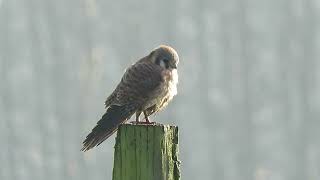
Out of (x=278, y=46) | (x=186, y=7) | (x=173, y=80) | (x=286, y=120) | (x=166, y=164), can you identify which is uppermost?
(x=186, y=7)

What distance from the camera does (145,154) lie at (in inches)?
127

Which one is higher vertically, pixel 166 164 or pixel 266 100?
pixel 266 100

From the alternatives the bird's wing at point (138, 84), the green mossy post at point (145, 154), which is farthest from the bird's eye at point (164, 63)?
the green mossy post at point (145, 154)

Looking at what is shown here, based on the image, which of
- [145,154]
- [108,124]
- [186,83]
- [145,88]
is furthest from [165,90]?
[186,83]

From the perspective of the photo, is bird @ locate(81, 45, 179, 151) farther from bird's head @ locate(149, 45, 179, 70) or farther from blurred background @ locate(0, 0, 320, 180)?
blurred background @ locate(0, 0, 320, 180)

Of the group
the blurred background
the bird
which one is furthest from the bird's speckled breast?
the blurred background

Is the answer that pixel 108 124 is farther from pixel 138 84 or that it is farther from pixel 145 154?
pixel 145 154

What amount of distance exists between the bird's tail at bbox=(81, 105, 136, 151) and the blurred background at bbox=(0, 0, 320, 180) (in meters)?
55.3

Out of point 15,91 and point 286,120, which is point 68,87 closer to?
point 15,91

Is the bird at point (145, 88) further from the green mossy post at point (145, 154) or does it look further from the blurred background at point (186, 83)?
the blurred background at point (186, 83)

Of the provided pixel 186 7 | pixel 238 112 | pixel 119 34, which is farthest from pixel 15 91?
pixel 186 7

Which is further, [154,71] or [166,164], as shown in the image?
[154,71]

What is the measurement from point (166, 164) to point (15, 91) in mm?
68177

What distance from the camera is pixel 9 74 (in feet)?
246
